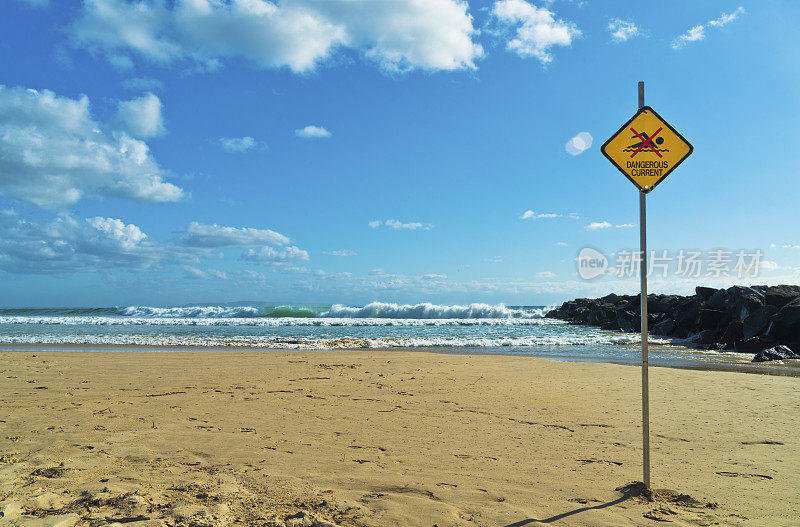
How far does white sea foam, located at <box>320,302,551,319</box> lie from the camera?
180ft

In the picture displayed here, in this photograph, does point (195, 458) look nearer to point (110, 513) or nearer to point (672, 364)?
point (110, 513)

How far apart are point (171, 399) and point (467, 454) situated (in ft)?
17.3

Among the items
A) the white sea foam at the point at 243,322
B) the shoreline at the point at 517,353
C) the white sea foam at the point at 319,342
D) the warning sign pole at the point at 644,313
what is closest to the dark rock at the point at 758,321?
the shoreline at the point at 517,353

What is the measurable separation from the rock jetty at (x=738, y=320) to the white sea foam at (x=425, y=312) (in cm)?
2544

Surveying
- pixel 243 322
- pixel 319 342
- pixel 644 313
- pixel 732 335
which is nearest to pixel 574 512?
pixel 644 313

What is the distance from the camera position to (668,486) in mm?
4238

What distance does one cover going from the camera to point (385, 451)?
507 cm

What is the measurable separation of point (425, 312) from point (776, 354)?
40909mm

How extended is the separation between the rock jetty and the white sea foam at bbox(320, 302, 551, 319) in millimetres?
25436

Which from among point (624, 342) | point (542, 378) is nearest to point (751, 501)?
point (542, 378)

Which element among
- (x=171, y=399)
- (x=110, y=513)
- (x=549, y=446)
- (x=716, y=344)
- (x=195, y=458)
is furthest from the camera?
(x=716, y=344)

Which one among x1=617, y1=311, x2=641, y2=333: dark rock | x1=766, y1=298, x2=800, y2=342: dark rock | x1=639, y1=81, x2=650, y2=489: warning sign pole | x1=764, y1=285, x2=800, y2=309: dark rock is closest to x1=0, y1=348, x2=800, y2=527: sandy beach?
x1=639, y1=81, x2=650, y2=489: warning sign pole

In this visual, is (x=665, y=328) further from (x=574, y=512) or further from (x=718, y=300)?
(x=574, y=512)

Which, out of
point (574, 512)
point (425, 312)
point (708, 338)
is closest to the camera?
point (574, 512)
